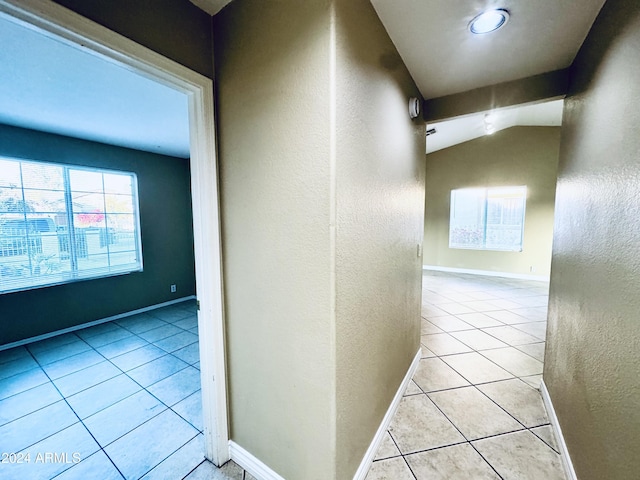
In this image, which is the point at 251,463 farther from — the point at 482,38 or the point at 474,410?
the point at 482,38

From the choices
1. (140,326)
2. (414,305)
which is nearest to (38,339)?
(140,326)

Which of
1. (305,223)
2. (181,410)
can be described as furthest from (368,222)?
(181,410)

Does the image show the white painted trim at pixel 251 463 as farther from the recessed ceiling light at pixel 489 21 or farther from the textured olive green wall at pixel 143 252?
the textured olive green wall at pixel 143 252

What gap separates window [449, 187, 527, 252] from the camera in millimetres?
5910

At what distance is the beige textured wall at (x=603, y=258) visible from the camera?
0.93 metres

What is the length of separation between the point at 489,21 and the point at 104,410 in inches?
143

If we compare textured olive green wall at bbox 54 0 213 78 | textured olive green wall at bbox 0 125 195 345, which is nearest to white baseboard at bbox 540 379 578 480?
textured olive green wall at bbox 54 0 213 78

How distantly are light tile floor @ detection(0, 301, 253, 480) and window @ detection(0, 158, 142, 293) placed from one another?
890mm

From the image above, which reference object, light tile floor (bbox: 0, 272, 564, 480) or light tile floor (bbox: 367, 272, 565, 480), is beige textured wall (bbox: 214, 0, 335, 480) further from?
light tile floor (bbox: 367, 272, 565, 480)

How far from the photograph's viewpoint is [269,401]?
128cm

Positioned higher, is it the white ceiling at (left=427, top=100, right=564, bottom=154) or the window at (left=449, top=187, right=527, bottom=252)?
the white ceiling at (left=427, top=100, right=564, bottom=154)

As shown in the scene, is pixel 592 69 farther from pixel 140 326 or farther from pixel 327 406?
pixel 140 326

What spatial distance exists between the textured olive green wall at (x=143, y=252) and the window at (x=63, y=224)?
12 centimetres

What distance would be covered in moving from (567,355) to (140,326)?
4532 mm
